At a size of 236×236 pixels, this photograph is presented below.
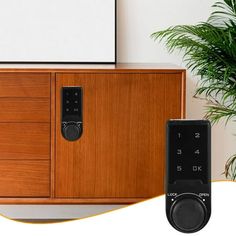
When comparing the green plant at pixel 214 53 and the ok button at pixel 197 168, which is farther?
the green plant at pixel 214 53

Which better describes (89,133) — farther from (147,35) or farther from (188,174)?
(188,174)

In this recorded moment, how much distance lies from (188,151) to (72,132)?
2.24m

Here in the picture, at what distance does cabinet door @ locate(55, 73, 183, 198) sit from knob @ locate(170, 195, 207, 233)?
2.21 metres

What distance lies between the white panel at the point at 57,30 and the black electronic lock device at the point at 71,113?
470 millimetres

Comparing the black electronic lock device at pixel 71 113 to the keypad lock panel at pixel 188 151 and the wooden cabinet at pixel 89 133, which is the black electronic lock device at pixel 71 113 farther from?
the keypad lock panel at pixel 188 151

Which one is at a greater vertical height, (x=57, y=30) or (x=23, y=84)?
(x=57, y=30)

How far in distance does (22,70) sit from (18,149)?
34cm

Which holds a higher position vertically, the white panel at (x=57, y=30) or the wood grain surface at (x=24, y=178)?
the white panel at (x=57, y=30)

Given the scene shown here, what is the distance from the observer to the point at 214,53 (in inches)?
113

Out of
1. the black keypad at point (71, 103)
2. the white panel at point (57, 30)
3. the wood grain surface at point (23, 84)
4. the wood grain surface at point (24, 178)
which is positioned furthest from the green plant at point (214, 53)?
the wood grain surface at point (24, 178)

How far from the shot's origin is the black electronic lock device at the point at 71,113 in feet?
8.57

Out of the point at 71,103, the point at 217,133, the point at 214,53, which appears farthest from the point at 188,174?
the point at 217,133

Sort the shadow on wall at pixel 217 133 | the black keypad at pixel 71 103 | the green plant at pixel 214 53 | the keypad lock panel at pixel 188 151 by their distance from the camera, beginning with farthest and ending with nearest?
the shadow on wall at pixel 217 133
the green plant at pixel 214 53
the black keypad at pixel 71 103
the keypad lock panel at pixel 188 151

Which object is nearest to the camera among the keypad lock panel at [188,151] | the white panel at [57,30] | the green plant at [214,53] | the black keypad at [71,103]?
the keypad lock panel at [188,151]
